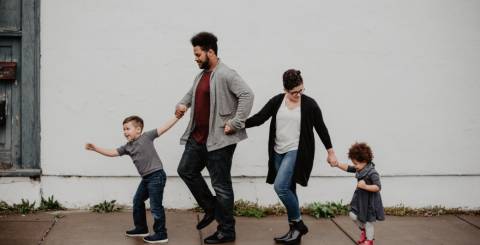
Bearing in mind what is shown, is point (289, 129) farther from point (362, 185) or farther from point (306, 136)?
point (362, 185)

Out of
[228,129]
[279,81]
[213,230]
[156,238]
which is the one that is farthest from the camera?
[279,81]

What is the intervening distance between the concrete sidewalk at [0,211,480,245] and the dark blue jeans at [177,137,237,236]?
0.94 ft

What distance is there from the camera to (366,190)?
16.5 feet

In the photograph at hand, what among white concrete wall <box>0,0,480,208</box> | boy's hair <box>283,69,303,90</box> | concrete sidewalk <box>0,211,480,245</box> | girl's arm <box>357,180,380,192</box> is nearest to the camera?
girl's arm <box>357,180,380,192</box>

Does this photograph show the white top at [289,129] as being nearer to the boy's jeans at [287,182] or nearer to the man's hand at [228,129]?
the boy's jeans at [287,182]

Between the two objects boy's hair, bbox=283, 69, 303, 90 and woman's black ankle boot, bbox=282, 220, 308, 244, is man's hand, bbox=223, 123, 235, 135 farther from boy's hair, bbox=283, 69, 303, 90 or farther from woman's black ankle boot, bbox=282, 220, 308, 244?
woman's black ankle boot, bbox=282, 220, 308, 244

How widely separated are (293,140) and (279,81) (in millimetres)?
1308

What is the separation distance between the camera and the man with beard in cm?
511

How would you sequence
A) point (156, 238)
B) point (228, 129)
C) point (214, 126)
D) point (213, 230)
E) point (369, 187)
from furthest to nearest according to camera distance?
1. point (213, 230)
2. point (156, 238)
3. point (214, 126)
4. point (228, 129)
5. point (369, 187)

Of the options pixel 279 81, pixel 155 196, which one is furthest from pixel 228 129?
pixel 279 81

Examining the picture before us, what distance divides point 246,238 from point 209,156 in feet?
2.95

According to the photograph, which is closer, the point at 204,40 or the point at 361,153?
the point at 361,153

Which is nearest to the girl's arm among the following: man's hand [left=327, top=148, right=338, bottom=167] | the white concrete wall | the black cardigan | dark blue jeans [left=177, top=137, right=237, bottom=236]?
man's hand [left=327, top=148, right=338, bottom=167]

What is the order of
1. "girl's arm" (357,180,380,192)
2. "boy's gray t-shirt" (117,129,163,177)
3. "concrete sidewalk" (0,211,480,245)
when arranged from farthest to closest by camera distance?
"concrete sidewalk" (0,211,480,245), "boy's gray t-shirt" (117,129,163,177), "girl's arm" (357,180,380,192)
